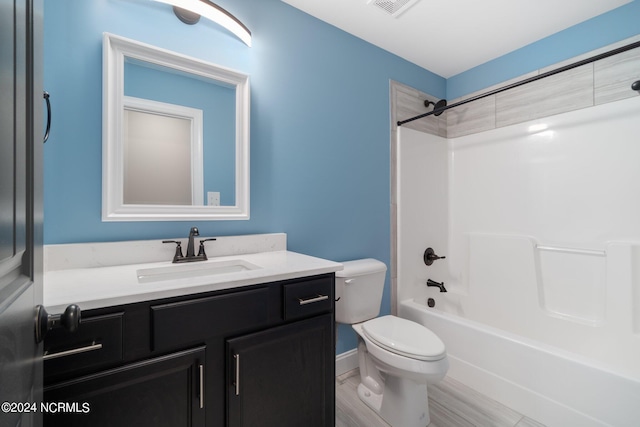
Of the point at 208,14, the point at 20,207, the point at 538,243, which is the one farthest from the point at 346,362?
the point at 208,14

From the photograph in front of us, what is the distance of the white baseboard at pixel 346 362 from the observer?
5.97 ft

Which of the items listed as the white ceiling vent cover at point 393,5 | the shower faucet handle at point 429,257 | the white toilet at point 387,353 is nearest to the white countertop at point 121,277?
the white toilet at point 387,353

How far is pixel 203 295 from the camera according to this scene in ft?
2.89

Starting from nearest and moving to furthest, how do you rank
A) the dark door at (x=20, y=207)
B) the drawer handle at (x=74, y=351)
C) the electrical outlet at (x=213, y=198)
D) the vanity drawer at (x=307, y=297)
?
the dark door at (x=20, y=207), the drawer handle at (x=74, y=351), the vanity drawer at (x=307, y=297), the electrical outlet at (x=213, y=198)

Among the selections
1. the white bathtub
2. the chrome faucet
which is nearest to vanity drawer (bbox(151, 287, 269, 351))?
the chrome faucet

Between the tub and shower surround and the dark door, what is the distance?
1970 millimetres

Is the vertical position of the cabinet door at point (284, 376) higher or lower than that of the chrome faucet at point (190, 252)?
lower

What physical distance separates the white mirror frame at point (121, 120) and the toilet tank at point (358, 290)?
744mm

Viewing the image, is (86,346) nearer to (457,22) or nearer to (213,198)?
(213,198)

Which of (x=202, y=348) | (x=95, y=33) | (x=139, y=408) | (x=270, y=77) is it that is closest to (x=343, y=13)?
(x=270, y=77)

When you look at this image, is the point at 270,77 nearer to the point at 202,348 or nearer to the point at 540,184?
the point at 202,348

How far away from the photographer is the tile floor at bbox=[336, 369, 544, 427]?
1427mm

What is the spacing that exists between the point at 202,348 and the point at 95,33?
134 cm

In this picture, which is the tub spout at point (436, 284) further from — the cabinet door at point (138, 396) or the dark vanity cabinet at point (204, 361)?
the cabinet door at point (138, 396)
